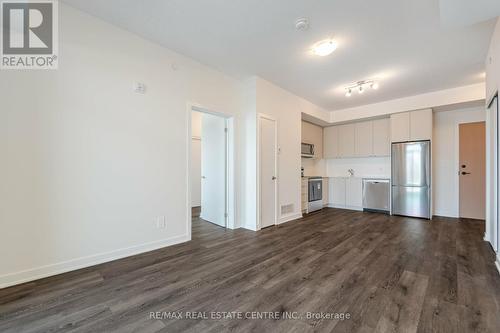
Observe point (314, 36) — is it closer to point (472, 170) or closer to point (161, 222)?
point (161, 222)

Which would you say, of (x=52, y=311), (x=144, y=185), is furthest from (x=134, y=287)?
(x=144, y=185)

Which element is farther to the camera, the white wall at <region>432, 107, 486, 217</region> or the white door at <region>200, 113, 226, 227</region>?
the white wall at <region>432, 107, 486, 217</region>

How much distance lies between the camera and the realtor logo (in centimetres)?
207

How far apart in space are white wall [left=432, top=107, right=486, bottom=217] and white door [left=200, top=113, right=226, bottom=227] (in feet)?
15.8

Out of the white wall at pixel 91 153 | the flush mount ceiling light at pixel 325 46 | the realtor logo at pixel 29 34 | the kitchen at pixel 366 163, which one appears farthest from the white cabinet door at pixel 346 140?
the realtor logo at pixel 29 34

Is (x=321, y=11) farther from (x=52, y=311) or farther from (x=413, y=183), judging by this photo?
(x=413, y=183)

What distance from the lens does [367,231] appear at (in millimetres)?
3768

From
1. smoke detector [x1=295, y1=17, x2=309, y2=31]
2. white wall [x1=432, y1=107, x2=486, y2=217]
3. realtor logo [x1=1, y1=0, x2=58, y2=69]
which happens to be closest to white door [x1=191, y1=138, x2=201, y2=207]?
realtor logo [x1=1, y1=0, x2=58, y2=69]

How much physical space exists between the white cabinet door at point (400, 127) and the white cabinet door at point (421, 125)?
74 mm

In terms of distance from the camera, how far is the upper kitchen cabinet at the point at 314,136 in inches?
229

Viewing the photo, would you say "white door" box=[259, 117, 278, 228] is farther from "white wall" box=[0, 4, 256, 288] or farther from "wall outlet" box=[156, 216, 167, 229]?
"wall outlet" box=[156, 216, 167, 229]

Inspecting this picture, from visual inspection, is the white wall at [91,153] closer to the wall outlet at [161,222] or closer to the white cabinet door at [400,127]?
the wall outlet at [161,222]

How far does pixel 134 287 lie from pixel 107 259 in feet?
2.62

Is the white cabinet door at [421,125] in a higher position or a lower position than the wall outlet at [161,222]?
higher
